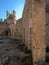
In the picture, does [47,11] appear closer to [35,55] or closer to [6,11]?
[35,55]

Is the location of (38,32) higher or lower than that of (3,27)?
lower

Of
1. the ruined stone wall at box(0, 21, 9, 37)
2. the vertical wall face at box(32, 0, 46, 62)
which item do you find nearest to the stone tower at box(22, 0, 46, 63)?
the vertical wall face at box(32, 0, 46, 62)

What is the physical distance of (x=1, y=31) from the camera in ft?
97.5

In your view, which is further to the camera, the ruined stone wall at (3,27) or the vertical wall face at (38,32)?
the ruined stone wall at (3,27)

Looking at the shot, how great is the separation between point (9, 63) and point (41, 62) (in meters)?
1.86

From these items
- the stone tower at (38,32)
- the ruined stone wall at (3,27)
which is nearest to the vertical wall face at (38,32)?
the stone tower at (38,32)

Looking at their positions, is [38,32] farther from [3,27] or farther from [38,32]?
[3,27]

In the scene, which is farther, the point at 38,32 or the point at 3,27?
the point at 3,27

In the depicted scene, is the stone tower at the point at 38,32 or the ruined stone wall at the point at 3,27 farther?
the ruined stone wall at the point at 3,27

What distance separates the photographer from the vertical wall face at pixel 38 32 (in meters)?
7.02

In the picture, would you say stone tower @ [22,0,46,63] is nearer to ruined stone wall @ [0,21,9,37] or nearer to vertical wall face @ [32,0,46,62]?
vertical wall face @ [32,0,46,62]

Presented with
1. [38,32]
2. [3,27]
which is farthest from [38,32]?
[3,27]

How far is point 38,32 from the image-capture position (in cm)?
709

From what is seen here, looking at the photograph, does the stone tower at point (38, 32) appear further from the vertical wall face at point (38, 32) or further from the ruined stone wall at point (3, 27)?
the ruined stone wall at point (3, 27)
